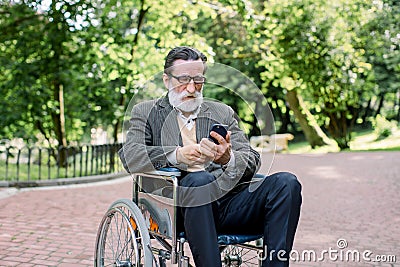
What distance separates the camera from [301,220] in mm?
5824

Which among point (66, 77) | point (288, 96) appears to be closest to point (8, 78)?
point (66, 77)

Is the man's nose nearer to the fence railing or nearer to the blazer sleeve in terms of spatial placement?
the blazer sleeve

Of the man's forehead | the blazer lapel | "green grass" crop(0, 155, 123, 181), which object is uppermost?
the man's forehead

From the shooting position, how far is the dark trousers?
2.32 meters

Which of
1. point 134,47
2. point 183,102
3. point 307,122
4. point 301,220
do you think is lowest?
point 301,220

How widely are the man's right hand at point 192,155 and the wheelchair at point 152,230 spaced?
78 mm

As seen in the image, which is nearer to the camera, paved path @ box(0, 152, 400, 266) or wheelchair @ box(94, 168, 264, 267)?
wheelchair @ box(94, 168, 264, 267)

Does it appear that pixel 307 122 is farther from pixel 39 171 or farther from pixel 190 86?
pixel 190 86

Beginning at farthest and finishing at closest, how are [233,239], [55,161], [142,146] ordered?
[55,161]
[142,146]
[233,239]

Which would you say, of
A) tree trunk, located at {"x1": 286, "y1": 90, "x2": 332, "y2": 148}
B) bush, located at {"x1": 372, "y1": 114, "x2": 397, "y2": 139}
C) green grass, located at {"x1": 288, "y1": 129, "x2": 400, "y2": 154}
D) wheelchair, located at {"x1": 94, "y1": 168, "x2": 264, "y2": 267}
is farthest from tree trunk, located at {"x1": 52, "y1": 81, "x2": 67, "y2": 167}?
bush, located at {"x1": 372, "y1": 114, "x2": 397, "y2": 139}

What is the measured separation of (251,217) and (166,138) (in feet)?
1.88

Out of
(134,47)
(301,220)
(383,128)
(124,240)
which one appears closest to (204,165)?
(124,240)

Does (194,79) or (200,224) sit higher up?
(194,79)

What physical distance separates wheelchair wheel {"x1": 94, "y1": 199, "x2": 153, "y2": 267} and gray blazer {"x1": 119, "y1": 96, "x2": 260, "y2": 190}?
22cm
